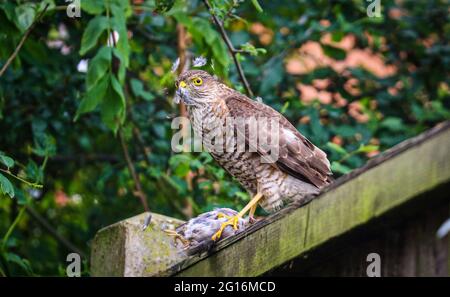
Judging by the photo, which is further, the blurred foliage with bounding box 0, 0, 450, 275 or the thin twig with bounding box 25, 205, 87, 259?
the thin twig with bounding box 25, 205, 87, 259

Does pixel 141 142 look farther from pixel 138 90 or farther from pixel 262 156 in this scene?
pixel 262 156

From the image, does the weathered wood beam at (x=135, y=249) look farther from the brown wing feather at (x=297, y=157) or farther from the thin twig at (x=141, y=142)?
the thin twig at (x=141, y=142)

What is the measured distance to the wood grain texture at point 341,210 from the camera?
8.13 feet

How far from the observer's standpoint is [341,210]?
278 centimetres

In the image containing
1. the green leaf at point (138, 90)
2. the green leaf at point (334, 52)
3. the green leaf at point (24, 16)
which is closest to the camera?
the green leaf at point (24, 16)

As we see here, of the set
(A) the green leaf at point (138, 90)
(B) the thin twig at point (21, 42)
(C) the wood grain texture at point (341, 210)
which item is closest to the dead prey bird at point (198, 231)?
(C) the wood grain texture at point (341, 210)

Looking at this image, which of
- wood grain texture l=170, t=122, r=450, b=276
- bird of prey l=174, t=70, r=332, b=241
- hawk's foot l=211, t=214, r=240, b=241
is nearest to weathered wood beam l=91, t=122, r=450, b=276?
wood grain texture l=170, t=122, r=450, b=276

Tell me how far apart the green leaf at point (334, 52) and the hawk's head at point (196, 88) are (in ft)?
5.69

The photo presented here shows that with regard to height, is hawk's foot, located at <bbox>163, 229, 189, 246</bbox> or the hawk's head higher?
the hawk's head

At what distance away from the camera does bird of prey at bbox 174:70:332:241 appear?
14.3 feet

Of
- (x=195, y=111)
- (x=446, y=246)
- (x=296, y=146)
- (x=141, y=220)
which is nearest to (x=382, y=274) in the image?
(x=446, y=246)

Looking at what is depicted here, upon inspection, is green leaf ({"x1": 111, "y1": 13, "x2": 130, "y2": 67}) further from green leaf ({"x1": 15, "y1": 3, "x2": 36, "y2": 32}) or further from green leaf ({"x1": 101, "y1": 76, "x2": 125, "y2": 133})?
green leaf ({"x1": 15, "y1": 3, "x2": 36, "y2": 32})

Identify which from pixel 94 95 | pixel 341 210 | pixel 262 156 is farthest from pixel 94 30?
pixel 341 210

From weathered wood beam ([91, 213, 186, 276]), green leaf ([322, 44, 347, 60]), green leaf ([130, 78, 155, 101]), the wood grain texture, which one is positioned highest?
green leaf ([322, 44, 347, 60])
